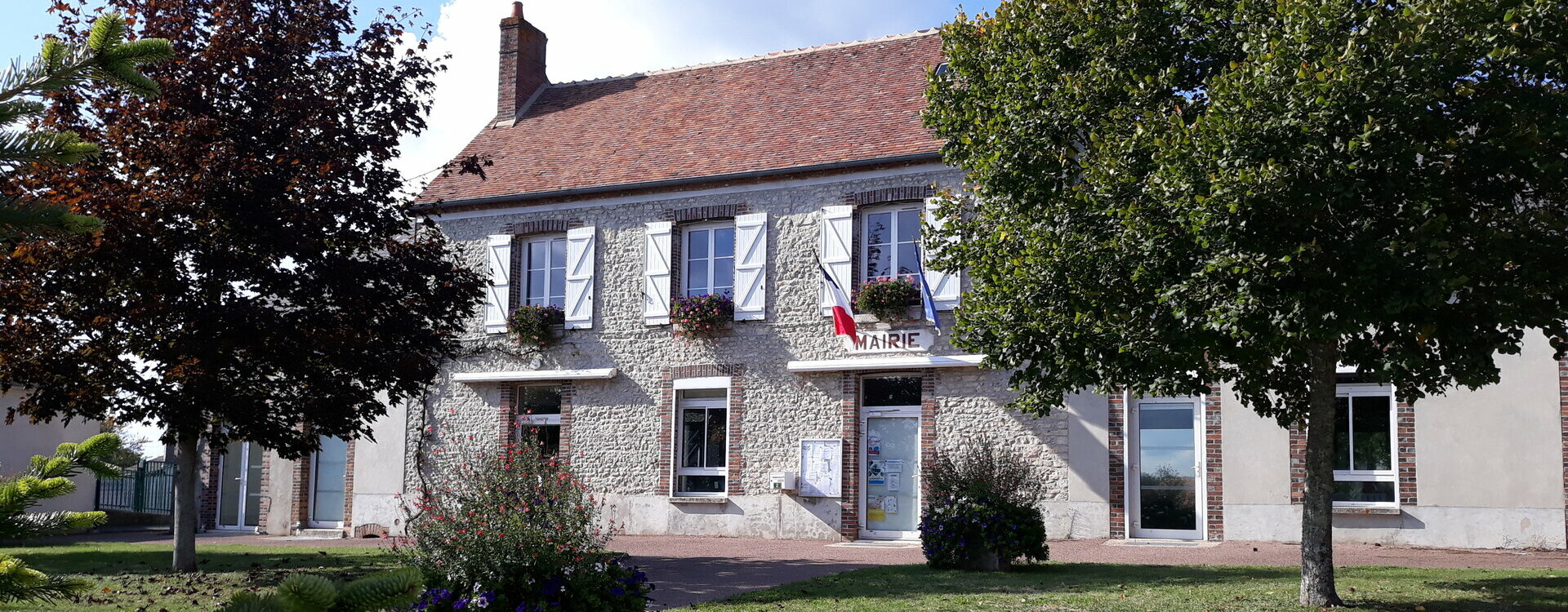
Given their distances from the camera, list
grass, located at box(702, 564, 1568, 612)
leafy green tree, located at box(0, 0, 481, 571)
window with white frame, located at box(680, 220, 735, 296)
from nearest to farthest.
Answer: grass, located at box(702, 564, 1568, 612) < leafy green tree, located at box(0, 0, 481, 571) < window with white frame, located at box(680, 220, 735, 296)

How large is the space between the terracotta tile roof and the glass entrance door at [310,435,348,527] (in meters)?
4.29

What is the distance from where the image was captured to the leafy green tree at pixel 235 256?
1040 centimetres

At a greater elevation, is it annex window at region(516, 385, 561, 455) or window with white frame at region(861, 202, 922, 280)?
window with white frame at region(861, 202, 922, 280)

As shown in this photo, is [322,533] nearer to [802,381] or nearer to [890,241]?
[802,381]

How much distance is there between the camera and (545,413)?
18.3m

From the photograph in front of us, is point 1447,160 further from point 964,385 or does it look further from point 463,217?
point 463,217

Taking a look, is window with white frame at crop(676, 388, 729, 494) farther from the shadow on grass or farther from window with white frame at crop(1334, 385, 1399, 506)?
window with white frame at crop(1334, 385, 1399, 506)

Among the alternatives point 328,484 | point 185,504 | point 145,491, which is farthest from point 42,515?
point 145,491

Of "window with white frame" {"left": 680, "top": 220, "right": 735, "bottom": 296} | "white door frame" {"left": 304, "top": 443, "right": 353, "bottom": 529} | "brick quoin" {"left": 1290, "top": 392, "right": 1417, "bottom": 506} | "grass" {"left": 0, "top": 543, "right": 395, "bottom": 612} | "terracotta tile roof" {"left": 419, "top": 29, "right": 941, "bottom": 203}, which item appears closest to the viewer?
"grass" {"left": 0, "top": 543, "right": 395, "bottom": 612}

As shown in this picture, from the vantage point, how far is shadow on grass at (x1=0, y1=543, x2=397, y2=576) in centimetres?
1149

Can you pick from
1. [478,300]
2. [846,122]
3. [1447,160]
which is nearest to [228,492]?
[478,300]

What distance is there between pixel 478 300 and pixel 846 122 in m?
6.56

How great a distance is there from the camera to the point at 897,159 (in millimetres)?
15797

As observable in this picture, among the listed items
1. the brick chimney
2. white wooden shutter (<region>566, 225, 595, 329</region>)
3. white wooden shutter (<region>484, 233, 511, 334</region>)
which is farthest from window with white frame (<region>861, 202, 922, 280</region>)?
the brick chimney
